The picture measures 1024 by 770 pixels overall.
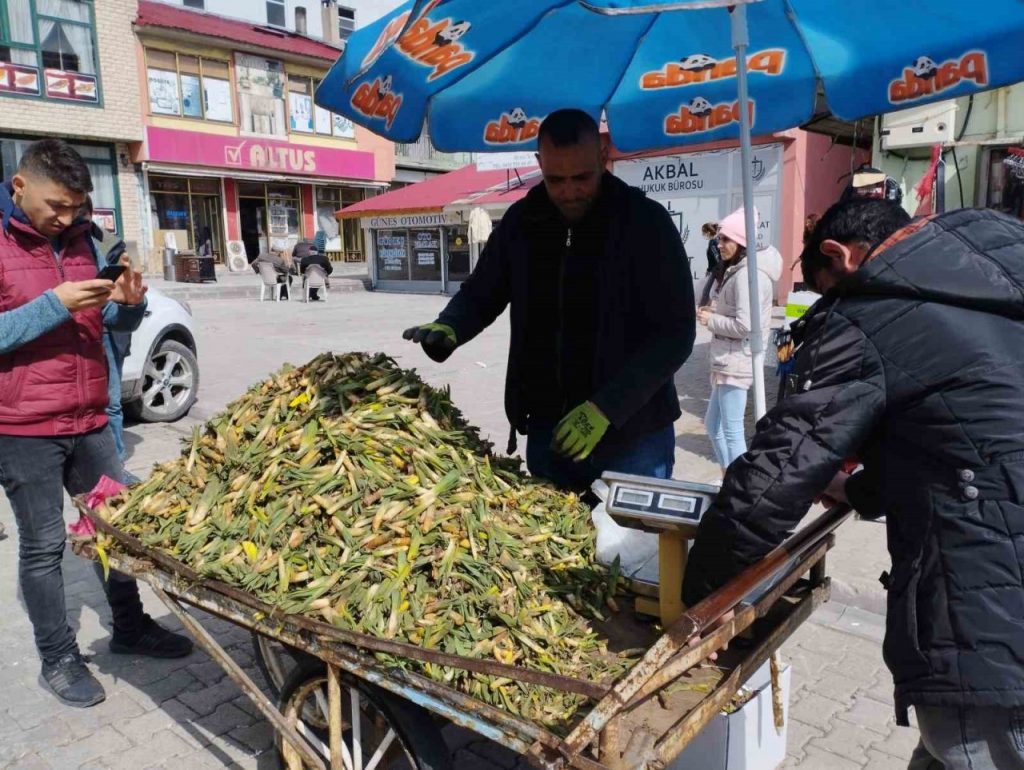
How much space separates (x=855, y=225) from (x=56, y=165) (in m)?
2.71

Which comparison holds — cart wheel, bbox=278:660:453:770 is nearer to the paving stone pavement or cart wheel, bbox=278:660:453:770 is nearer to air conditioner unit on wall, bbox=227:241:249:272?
the paving stone pavement

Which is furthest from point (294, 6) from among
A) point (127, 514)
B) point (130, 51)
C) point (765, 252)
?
point (127, 514)

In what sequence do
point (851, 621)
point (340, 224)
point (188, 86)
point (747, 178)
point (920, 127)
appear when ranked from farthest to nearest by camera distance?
point (340, 224)
point (188, 86)
point (920, 127)
point (851, 621)
point (747, 178)

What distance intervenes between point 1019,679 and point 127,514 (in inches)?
102

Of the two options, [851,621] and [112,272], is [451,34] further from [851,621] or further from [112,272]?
[851,621]

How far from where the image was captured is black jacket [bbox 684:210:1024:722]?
168 cm

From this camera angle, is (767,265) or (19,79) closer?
(767,265)

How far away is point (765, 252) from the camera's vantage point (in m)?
5.36

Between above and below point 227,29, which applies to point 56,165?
below

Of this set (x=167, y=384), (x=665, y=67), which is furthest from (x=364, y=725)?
(x=167, y=384)

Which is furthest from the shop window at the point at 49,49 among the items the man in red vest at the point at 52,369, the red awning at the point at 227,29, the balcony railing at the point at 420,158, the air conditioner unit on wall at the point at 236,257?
the man in red vest at the point at 52,369

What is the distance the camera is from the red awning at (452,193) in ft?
68.6

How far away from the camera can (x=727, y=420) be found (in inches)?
212

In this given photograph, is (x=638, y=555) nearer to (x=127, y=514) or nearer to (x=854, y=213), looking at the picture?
(x=854, y=213)
